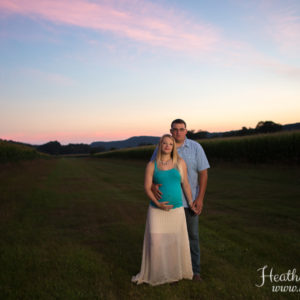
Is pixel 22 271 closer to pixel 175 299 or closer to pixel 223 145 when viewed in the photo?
pixel 175 299

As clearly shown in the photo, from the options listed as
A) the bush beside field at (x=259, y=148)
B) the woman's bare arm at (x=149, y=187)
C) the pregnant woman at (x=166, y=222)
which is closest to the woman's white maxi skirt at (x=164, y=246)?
the pregnant woman at (x=166, y=222)

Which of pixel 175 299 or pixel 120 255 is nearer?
pixel 175 299

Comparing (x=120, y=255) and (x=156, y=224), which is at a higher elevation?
(x=156, y=224)

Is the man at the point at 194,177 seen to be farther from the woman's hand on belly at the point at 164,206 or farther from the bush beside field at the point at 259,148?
the bush beside field at the point at 259,148

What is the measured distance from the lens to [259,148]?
23.9m

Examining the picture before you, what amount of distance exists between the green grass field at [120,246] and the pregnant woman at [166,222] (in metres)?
0.22

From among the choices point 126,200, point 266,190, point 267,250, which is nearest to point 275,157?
point 266,190

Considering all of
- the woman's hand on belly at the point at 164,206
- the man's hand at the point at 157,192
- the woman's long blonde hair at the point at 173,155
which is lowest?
the woman's hand on belly at the point at 164,206

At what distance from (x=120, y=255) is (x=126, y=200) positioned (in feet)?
19.8

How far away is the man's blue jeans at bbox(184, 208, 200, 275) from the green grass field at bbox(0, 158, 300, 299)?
251 mm

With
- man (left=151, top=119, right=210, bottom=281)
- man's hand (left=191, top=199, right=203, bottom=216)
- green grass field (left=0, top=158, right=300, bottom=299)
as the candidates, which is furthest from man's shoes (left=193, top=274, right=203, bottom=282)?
man's hand (left=191, top=199, right=203, bottom=216)

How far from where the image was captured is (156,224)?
4.17m

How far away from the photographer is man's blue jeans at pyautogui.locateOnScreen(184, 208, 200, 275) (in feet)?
14.7

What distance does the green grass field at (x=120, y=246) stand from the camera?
4.12 meters
